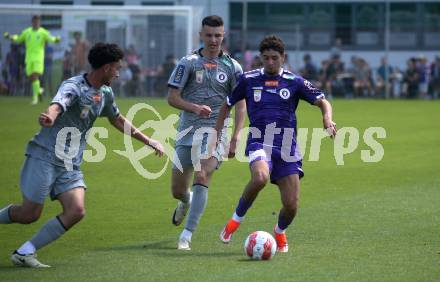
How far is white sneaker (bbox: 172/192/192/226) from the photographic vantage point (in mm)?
11631

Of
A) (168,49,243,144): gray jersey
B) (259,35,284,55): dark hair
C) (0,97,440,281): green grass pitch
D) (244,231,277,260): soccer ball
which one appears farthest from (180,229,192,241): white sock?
(259,35,284,55): dark hair

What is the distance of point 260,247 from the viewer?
972cm

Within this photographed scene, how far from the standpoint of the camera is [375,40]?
Answer: 3984 cm

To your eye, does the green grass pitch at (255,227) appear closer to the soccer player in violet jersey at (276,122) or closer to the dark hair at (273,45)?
the soccer player in violet jersey at (276,122)

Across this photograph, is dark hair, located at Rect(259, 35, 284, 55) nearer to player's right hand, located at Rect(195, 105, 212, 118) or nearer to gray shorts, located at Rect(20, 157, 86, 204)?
player's right hand, located at Rect(195, 105, 212, 118)

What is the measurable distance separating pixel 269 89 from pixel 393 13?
104 ft

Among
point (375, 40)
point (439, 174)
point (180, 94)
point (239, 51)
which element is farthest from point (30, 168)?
point (375, 40)

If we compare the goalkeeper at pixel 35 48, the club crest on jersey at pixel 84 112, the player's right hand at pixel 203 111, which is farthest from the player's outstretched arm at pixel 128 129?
the goalkeeper at pixel 35 48

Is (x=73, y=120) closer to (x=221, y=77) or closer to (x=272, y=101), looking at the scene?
(x=272, y=101)

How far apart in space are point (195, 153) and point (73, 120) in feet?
6.48

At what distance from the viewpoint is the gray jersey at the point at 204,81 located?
1103cm

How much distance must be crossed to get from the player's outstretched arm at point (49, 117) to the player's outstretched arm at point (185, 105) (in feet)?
6.37

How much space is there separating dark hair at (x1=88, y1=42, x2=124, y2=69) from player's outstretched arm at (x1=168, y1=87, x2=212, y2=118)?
54.5 inches

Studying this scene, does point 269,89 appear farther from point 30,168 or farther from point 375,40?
point 375,40
